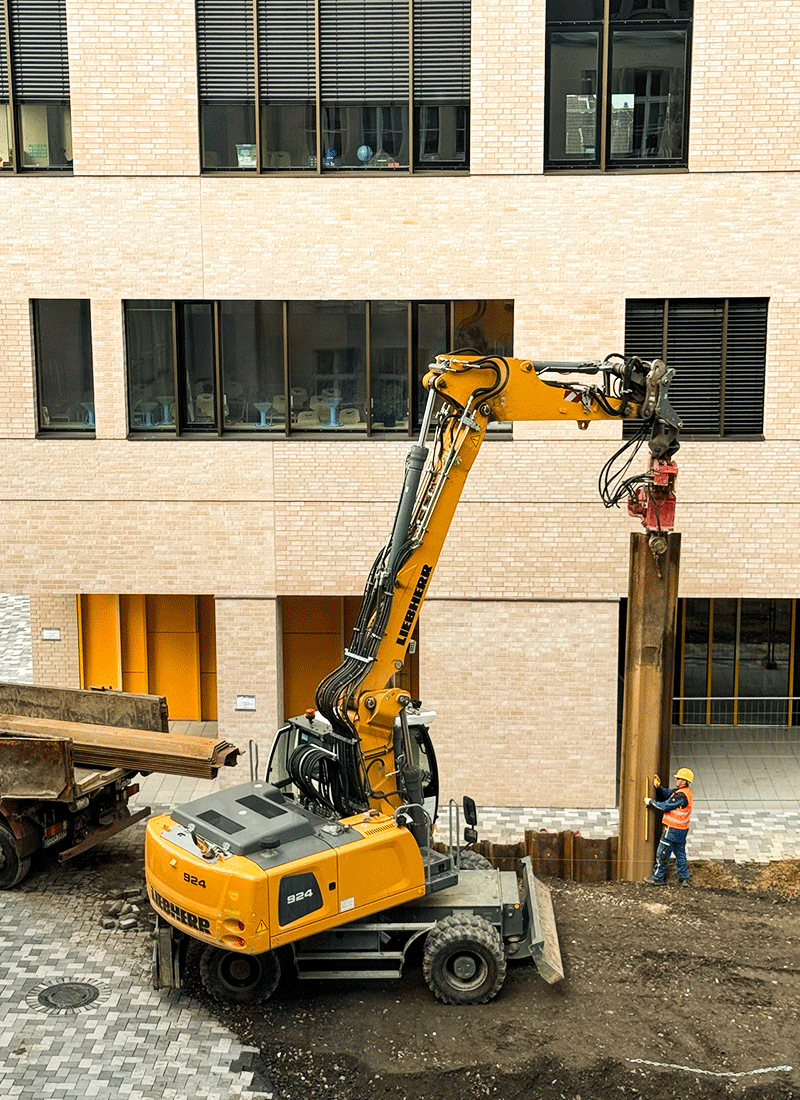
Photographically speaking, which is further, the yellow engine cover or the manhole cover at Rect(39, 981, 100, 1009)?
the manhole cover at Rect(39, 981, 100, 1009)

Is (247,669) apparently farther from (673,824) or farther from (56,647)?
(673,824)

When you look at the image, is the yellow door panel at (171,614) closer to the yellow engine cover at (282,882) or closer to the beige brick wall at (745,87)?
the yellow engine cover at (282,882)

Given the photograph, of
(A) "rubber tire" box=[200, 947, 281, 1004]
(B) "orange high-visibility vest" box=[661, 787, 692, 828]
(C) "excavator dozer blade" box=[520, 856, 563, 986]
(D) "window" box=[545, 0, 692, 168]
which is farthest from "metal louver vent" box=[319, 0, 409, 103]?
(A) "rubber tire" box=[200, 947, 281, 1004]

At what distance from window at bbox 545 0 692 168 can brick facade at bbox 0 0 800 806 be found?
0.92 ft

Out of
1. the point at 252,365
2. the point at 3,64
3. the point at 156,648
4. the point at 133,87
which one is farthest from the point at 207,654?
the point at 3,64

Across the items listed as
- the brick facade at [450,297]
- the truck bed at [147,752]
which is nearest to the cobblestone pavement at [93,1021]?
the truck bed at [147,752]

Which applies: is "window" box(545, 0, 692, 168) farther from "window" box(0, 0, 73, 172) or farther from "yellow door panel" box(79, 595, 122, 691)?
"yellow door panel" box(79, 595, 122, 691)

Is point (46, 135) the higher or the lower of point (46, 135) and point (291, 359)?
the higher

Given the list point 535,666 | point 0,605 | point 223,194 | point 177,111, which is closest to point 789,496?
point 535,666

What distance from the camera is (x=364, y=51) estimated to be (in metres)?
16.6

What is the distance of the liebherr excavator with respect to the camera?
11180mm

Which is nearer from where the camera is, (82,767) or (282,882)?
(282,882)

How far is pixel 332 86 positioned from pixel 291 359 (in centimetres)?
361

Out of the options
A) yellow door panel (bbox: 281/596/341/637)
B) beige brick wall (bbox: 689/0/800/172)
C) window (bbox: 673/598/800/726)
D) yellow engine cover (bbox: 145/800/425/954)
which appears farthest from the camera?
window (bbox: 673/598/800/726)
